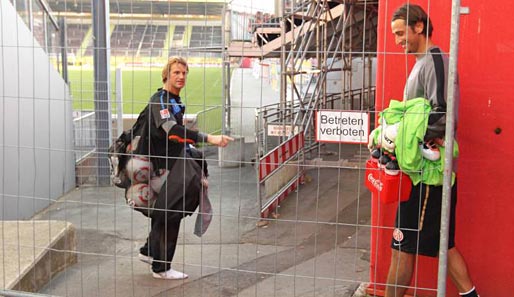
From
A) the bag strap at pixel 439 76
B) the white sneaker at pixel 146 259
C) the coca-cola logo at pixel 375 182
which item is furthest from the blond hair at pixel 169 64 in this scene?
the bag strap at pixel 439 76

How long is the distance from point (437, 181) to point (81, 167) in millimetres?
8411

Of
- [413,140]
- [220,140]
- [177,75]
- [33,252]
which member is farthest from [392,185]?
[33,252]

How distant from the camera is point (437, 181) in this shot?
338 cm

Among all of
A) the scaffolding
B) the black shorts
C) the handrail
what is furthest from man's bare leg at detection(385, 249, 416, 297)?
the handrail

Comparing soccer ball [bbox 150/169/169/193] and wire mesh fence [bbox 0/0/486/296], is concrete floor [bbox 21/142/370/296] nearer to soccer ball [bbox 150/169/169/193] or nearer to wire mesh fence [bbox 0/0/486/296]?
wire mesh fence [bbox 0/0/486/296]

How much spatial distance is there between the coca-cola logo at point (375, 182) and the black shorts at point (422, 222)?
0.18 metres

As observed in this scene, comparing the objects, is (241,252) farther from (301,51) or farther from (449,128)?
(301,51)

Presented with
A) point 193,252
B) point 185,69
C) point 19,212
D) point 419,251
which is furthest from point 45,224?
point 419,251

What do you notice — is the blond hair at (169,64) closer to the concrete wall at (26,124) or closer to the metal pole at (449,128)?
the metal pole at (449,128)

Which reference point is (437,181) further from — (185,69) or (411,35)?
(185,69)

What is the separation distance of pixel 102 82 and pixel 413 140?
26.1ft

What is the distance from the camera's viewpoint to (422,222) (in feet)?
11.4

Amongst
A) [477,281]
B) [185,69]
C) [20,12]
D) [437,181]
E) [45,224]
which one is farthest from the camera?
[20,12]

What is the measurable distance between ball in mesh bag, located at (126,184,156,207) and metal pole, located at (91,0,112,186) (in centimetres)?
582
